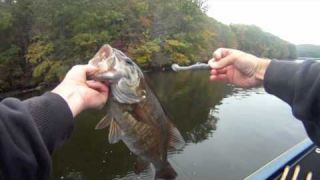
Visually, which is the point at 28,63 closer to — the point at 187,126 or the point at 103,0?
the point at 103,0

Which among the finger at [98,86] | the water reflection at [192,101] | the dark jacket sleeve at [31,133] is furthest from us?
the water reflection at [192,101]

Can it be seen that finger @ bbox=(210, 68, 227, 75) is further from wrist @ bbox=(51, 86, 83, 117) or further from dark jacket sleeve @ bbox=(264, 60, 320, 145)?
wrist @ bbox=(51, 86, 83, 117)

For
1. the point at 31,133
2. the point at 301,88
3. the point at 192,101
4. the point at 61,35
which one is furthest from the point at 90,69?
the point at 61,35

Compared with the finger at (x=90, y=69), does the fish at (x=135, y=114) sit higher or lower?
lower

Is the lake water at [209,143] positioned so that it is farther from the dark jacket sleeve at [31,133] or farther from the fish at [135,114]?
the dark jacket sleeve at [31,133]

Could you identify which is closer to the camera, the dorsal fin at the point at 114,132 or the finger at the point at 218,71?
the dorsal fin at the point at 114,132

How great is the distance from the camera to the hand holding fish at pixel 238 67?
8.92ft

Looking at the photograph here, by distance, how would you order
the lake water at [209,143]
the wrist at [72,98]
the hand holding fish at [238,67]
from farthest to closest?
the lake water at [209,143]
the hand holding fish at [238,67]
the wrist at [72,98]

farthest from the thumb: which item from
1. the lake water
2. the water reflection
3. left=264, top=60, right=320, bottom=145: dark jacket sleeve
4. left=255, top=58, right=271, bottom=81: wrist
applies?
the water reflection

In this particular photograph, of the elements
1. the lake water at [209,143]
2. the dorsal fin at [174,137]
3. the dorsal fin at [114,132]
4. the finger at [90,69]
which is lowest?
the lake water at [209,143]

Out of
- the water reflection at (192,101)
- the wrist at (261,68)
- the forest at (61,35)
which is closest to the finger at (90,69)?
the wrist at (261,68)

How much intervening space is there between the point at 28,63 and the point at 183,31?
1803 cm

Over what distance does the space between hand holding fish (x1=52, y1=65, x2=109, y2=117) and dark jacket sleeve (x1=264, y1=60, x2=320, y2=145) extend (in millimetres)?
1190

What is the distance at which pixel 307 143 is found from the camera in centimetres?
573
